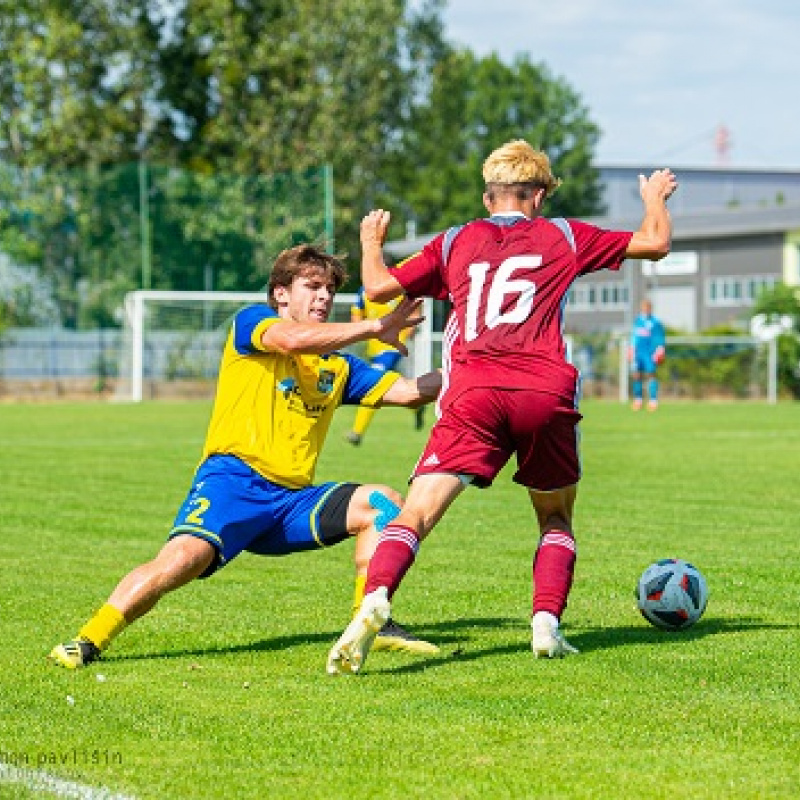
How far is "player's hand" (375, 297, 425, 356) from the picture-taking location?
6.72 m

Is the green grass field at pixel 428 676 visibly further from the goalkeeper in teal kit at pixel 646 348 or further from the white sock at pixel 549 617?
the goalkeeper in teal kit at pixel 646 348

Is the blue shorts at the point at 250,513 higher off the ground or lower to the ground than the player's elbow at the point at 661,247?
lower

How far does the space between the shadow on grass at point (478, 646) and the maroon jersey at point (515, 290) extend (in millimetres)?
1013

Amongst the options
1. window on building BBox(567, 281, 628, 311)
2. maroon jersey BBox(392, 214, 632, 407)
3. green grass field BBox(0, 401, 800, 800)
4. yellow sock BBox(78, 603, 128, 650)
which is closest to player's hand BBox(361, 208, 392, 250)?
maroon jersey BBox(392, 214, 632, 407)

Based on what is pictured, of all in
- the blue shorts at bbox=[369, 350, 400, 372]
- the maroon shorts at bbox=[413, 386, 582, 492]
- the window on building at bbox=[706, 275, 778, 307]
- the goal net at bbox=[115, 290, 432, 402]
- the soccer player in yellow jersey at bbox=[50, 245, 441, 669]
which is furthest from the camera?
the window on building at bbox=[706, 275, 778, 307]

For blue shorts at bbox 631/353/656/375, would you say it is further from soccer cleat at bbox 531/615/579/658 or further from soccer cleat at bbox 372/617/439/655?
soccer cleat at bbox 531/615/579/658

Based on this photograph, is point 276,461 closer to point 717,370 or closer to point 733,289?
point 717,370

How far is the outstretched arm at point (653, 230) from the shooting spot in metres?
6.40

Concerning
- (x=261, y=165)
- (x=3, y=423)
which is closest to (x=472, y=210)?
(x=261, y=165)

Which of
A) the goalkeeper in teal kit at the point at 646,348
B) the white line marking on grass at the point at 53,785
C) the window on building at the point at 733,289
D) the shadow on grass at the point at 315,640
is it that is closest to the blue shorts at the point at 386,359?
the shadow on grass at the point at 315,640

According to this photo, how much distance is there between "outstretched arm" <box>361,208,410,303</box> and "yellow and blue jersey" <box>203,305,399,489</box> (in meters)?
0.48

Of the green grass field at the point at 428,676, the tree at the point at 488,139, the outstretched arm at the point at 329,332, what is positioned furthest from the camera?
the tree at the point at 488,139

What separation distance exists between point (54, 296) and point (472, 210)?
37.2m

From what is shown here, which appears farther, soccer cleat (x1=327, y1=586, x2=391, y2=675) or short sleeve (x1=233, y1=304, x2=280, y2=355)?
short sleeve (x1=233, y1=304, x2=280, y2=355)
